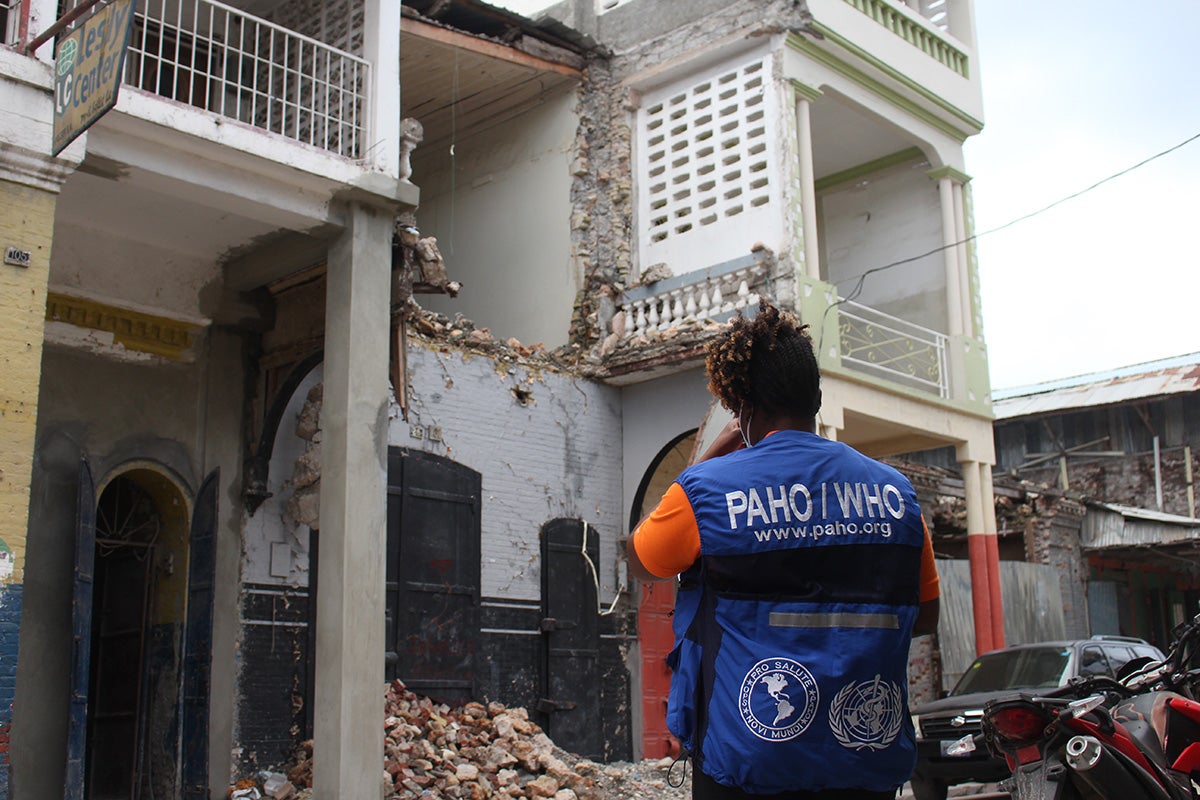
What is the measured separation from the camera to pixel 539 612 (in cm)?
1286

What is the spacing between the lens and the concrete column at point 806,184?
13156mm

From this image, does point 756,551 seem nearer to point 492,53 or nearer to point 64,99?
point 64,99

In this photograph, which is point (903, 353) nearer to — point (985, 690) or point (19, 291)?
point (985, 690)

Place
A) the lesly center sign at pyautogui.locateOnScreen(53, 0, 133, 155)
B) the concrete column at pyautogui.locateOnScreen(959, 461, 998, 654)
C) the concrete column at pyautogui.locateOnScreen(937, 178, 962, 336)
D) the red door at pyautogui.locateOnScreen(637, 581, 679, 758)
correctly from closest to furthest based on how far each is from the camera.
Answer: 1. the lesly center sign at pyautogui.locateOnScreen(53, 0, 133, 155)
2. the red door at pyautogui.locateOnScreen(637, 581, 679, 758)
3. the concrete column at pyautogui.locateOnScreen(959, 461, 998, 654)
4. the concrete column at pyautogui.locateOnScreen(937, 178, 962, 336)

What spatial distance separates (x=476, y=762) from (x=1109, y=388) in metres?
19.8

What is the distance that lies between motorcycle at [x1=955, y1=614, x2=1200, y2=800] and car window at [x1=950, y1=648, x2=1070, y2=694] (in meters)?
6.44

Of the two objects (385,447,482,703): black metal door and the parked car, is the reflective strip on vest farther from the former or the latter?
(385,447,482,703): black metal door

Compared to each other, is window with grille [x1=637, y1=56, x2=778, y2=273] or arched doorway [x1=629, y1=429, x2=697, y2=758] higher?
window with grille [x1=637, y1=56, x2=778, y2=273]

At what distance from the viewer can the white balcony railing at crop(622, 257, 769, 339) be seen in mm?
13086

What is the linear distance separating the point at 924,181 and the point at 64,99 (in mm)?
11269

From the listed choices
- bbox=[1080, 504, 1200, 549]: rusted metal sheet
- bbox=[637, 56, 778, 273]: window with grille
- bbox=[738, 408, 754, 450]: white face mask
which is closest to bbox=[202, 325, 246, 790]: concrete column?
bbox=[637, 56, 778, 273]: window with grille

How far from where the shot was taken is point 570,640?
13016mm

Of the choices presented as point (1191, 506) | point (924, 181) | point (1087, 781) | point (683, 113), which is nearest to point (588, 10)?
point (683, 113)

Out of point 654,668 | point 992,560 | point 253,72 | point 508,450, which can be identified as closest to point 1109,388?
point 992,560
